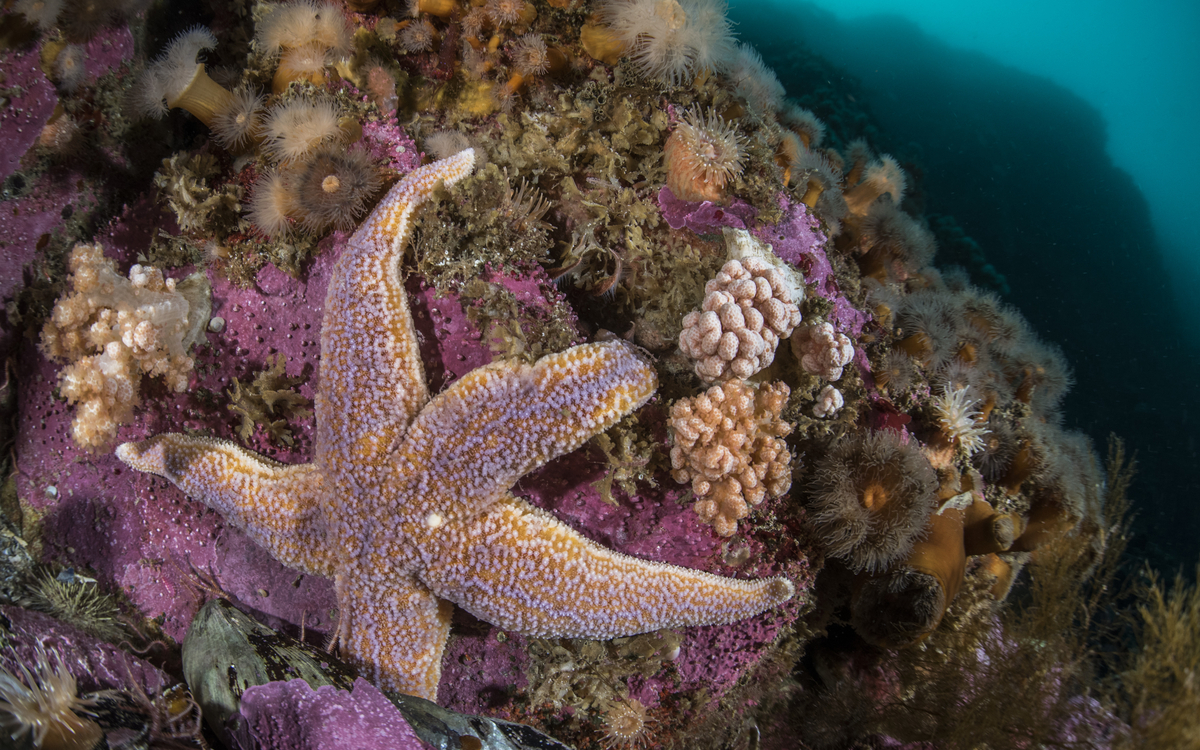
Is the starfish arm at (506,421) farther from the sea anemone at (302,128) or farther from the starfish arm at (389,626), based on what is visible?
the sea anemone at (302,128)

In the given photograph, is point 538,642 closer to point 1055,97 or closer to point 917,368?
point 917,368

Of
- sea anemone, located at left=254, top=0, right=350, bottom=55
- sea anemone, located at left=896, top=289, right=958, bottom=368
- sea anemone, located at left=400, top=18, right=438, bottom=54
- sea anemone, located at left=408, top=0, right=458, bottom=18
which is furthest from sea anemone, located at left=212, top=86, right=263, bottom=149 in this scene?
sea anemone, located at left=896, top=289, right=958, bottom=368

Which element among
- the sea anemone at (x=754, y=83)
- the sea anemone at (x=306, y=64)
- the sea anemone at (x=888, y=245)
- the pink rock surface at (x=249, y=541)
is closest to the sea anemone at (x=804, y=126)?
the sea anemone at (x=754, y=83)

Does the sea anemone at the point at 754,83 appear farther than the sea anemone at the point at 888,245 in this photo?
No

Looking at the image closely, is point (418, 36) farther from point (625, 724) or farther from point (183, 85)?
point (625, 724)

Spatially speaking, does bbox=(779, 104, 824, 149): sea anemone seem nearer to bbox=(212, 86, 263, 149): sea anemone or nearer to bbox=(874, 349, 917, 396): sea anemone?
bbox=(874, 349, 917, 396): sea anemone
